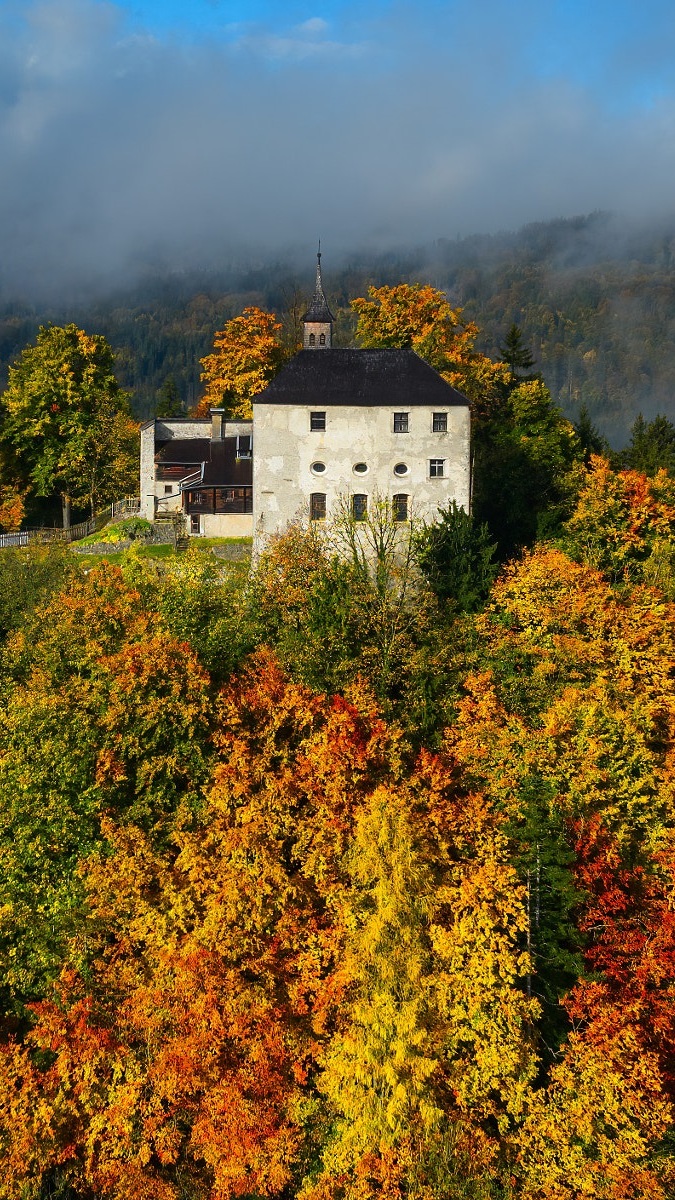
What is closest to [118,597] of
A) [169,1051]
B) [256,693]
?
[256,693]

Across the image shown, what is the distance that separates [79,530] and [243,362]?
18.6 m

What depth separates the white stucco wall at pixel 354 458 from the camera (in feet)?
171

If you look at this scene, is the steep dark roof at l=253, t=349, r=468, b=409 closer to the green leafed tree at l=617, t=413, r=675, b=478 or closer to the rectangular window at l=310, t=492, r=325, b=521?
the rectangular window at l=310, t=492, r=325, b=521

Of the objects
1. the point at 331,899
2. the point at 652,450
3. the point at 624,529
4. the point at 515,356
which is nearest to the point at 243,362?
the point at 515,356

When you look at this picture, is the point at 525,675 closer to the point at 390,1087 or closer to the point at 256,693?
the point at 256,693

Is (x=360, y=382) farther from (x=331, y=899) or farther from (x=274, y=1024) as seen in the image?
(x=274, y=1024)

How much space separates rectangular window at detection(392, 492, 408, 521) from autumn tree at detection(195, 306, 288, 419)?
24578 mm

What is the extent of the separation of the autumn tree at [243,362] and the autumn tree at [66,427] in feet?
26.8

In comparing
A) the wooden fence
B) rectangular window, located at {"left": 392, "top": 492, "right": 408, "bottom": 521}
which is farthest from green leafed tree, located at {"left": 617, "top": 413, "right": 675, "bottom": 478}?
the wooden fence

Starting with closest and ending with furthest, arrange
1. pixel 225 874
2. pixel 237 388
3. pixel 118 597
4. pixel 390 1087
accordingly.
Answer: pixel 390 1087 < pixel 225 874 < pixel 118 597 < pixel 237 388

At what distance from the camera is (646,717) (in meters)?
38.9

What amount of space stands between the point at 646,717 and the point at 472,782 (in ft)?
22.5

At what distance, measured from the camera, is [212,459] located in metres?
64.3

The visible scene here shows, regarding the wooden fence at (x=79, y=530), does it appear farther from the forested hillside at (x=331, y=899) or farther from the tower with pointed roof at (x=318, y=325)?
the forested hillside at (x=331, y=899)
